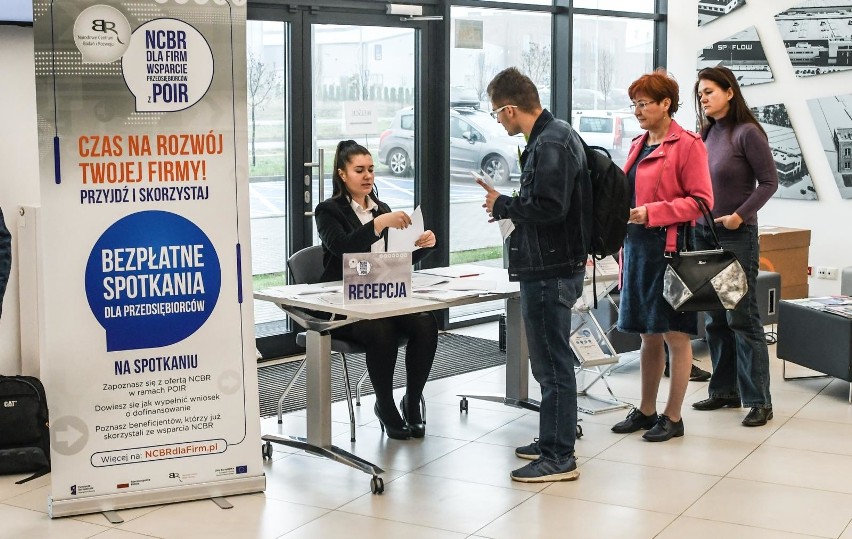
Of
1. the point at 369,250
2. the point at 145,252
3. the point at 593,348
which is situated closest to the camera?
the point at 145,252

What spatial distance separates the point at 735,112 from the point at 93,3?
2871mm

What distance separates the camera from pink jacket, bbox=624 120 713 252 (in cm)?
462

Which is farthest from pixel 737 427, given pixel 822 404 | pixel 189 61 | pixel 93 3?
pixel 93 3

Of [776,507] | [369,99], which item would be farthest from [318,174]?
[776,507]

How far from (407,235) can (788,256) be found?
394 centimetres

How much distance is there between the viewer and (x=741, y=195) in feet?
16.7

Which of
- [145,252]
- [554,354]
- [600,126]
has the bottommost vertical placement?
[554,354]

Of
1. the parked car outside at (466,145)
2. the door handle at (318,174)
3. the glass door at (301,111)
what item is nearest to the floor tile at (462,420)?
the glass door at (301,111)

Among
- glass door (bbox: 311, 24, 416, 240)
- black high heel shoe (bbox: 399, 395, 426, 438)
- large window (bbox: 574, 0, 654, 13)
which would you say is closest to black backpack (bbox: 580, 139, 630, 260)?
black high heel shoe (bbox: 399, 395, 426, 438)

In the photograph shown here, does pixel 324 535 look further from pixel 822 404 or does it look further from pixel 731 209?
pixel 822 404

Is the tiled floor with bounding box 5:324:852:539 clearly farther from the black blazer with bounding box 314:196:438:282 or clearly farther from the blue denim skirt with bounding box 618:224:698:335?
the black blazer with bounding box 314:196:438:282

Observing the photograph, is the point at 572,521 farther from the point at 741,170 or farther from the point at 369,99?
the point at 369,99

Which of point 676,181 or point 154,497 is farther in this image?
point 676,181

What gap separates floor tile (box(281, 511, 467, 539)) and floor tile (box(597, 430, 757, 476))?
1121mm
